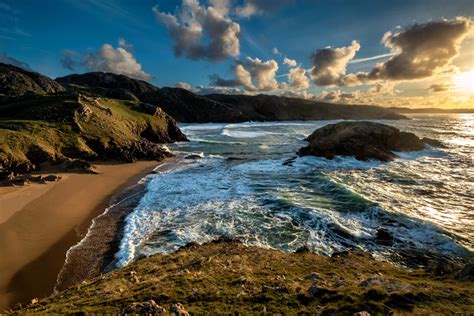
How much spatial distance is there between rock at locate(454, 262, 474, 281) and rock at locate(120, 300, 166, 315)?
29.5 ft

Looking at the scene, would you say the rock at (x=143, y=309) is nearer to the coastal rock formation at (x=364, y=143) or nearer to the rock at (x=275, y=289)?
the rock at (x=275, y=289)

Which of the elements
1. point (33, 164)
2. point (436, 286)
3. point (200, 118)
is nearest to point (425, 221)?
point (436, 286)

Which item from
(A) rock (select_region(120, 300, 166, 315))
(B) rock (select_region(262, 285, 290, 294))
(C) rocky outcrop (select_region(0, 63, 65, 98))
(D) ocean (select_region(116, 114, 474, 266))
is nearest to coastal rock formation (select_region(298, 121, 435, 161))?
(D) ocean (select_region(116, 114, 474, 266))

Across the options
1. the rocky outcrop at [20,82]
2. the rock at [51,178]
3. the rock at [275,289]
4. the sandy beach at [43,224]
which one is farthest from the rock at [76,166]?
the rocky outcrop at [20,82]

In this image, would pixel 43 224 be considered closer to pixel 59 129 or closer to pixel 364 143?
pixel 59 129

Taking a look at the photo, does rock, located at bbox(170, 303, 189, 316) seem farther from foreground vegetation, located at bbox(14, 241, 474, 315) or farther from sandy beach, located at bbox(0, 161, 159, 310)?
sandy beach, located at bbox(0, 161, 159, 310)

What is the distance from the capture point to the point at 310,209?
17.9m

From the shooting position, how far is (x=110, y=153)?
115 feet

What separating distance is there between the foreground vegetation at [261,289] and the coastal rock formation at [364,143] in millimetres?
27101

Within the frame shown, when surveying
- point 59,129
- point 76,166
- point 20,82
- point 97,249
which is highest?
point 20,82

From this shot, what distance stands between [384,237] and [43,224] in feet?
64.3

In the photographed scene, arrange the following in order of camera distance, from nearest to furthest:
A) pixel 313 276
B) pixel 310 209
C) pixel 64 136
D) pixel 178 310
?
pixel 178 310, pixel 313 276, pixel 310 209, pixel 64 136

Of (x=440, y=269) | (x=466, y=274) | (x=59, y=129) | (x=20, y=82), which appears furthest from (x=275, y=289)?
(x=20, y=82)

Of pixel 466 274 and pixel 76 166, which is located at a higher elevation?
pixel 76 166
